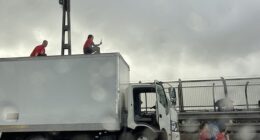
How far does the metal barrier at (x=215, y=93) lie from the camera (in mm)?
16672

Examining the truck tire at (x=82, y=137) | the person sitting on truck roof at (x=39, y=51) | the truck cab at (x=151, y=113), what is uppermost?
the person sitting on truck roof at (x=39, y=51)

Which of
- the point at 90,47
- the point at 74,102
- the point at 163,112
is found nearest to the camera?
the point at 74,102

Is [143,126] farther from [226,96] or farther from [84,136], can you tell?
[226,96]

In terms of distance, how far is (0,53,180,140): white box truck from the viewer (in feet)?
37.2

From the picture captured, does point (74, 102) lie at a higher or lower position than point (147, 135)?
higher

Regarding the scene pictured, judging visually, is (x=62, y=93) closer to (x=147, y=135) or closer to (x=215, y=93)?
(x=147, y=135)

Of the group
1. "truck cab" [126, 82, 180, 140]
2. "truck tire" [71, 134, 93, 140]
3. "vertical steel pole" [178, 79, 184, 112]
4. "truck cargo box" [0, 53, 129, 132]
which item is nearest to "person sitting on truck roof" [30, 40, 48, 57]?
"truck cargo box" [0, 53, 129, 132]

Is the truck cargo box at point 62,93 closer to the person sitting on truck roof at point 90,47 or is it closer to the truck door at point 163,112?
the truck door at point 163,112

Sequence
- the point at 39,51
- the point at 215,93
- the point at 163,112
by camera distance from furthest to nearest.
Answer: the point at 215,93 < the point at 39,51 < the point at 163,112

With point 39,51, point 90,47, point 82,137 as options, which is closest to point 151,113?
point 82,137

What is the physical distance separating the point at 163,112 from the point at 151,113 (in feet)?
2.82

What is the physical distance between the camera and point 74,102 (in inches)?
453

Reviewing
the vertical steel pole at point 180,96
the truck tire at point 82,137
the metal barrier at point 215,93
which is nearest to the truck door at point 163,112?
the truck tire at point 82,137

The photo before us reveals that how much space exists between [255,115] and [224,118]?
1193 mm
